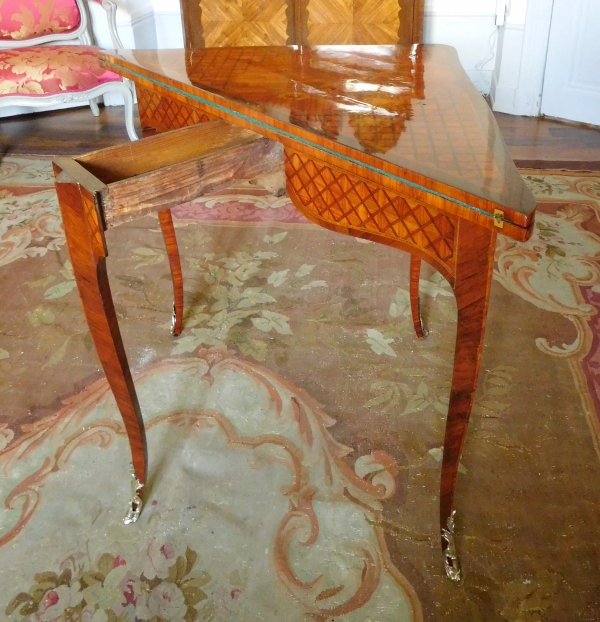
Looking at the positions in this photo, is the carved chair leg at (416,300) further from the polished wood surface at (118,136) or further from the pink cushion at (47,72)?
the pink cushion at (47,72)

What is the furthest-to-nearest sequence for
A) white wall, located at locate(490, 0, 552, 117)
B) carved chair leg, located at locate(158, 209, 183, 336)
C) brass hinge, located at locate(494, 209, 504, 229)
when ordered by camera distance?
white wall, located at locate(490, 0, 552, 117) < carved chair leg, located at locate(158, 209, 183, 336) < brass hinge, located at locate(494, 209, 504, 229)

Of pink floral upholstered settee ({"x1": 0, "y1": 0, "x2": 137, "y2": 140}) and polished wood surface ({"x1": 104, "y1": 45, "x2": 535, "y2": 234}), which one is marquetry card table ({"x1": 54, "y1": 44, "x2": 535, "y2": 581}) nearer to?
polished wood surface ({"x1": 104, "y1": 45, "x2": 535, "y2": 234})

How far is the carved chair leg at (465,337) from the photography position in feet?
2.61

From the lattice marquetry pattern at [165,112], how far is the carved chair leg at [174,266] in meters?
0.25

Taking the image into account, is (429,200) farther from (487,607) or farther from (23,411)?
(23,411)

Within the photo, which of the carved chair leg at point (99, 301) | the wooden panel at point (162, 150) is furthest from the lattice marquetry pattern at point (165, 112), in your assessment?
the carved chair leg at point (99, 301)

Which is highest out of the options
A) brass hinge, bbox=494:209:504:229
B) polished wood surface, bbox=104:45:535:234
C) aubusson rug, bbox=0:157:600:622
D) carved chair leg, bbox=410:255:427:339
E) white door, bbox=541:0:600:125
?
polished wood surface, bbox=104:45:535:234

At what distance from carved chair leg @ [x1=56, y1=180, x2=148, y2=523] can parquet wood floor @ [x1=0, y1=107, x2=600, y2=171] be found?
216 cm

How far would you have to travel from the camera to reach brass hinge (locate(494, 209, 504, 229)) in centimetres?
71

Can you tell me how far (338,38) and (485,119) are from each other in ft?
8.44

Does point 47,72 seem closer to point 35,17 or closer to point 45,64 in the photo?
point 45,64

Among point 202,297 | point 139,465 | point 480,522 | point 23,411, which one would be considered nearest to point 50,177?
point 202,297

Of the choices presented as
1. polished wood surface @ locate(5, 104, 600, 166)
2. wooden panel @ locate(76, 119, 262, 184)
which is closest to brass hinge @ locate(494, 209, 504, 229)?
wooden panel @ locate(76, 119, 262, 184)

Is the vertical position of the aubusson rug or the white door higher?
the white door
